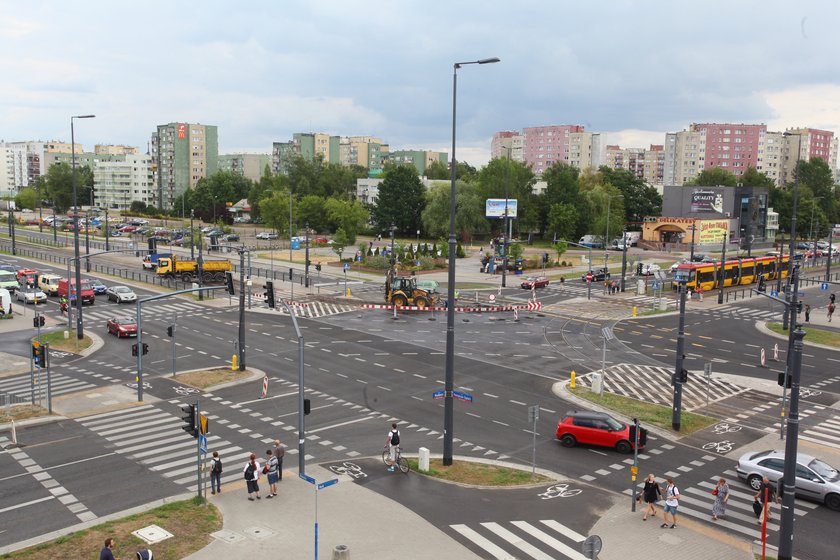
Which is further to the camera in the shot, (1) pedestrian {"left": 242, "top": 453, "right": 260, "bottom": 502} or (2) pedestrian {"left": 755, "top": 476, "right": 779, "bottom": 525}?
(1) pedestrian {"left": 242, "top": 453, "right": 260, "bottom": 502}

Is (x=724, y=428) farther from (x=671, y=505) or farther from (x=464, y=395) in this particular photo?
(x=464, y=395)

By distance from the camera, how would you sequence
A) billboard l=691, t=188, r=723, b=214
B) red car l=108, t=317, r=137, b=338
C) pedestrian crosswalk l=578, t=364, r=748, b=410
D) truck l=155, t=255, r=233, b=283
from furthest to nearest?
billboard l=691, t=188, r=723, b=214 → truck l=155, t=255, r=233, b=283 → red car l=108, t=317, r=137, b=338 → pedestrian crosswalk l=578, t=364, r=748, b=410

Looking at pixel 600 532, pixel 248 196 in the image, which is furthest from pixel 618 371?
pixel 248 196

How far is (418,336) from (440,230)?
2772 inches

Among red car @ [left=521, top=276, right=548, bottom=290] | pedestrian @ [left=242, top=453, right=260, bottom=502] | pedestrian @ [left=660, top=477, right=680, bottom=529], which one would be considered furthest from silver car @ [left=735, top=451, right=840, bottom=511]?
red car @ [left=521, top=276, right=548, bottom=290]

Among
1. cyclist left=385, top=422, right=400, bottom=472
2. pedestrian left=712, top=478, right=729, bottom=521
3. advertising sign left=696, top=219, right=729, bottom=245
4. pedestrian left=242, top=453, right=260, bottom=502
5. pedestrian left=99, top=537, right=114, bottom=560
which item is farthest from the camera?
advertising sign left=696, top=219, right=729, bottom=245

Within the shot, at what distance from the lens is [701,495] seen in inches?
795

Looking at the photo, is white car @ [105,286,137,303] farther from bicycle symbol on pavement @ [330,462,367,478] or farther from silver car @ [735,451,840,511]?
silver car @ [735,451,840,511]

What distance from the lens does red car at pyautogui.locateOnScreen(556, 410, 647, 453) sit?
23.8m

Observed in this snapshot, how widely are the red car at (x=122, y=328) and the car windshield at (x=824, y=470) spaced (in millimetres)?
35785

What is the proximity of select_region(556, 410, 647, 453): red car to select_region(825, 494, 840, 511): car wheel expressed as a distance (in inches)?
216

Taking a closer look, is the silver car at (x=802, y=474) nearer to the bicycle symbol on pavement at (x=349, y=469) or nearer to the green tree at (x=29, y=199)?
the bicycle symbol on pavement at (x=349, y=469)

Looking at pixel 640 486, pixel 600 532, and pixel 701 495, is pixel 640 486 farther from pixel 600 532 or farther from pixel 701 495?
pixel 600 532

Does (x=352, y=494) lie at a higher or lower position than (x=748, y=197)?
lower
